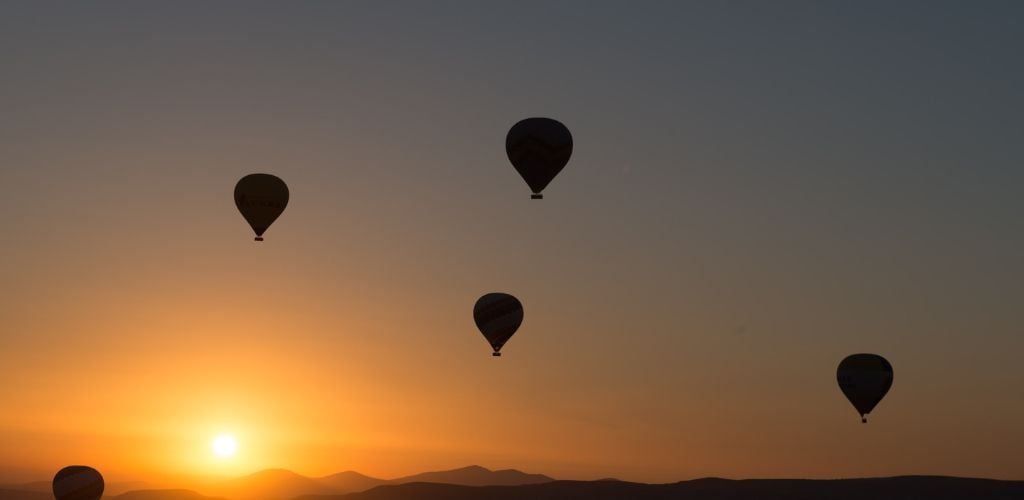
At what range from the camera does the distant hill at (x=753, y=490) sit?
107 m

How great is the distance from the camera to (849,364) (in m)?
69.9

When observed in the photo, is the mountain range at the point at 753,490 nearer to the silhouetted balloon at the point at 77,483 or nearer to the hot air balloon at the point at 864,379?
the hot air balloon at the point at 864,379

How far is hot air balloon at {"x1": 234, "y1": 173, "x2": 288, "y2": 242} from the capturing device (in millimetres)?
67188

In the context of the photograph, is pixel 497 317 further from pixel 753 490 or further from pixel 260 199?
pixel 753 490

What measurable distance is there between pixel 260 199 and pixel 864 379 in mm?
30890

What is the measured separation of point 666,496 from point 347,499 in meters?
37.5

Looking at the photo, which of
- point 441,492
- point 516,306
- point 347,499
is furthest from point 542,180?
point 347,499

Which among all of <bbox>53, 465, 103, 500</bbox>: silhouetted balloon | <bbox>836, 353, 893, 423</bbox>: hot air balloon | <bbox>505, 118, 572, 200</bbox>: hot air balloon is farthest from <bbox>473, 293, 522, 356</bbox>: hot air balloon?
<bbox>53, 465, 103, 500</bbox>: silhouetted balloon

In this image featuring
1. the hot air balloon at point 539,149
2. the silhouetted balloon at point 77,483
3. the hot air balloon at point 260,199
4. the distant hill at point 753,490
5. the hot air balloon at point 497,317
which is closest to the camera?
the hot air balloon at point 539,149

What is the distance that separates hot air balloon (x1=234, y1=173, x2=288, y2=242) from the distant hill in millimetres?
56298

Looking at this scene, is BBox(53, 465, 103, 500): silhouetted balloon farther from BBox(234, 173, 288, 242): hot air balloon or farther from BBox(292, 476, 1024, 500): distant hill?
BBox(292, 476, 1024, 500): distant hill

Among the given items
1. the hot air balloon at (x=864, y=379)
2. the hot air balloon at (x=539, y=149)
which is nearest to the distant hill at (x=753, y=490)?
the hot air balloon at (x=864, y=379)

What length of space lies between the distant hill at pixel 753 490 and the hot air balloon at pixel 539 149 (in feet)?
177

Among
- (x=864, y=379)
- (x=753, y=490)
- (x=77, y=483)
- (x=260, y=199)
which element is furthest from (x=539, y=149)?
(x=753, y=490)
